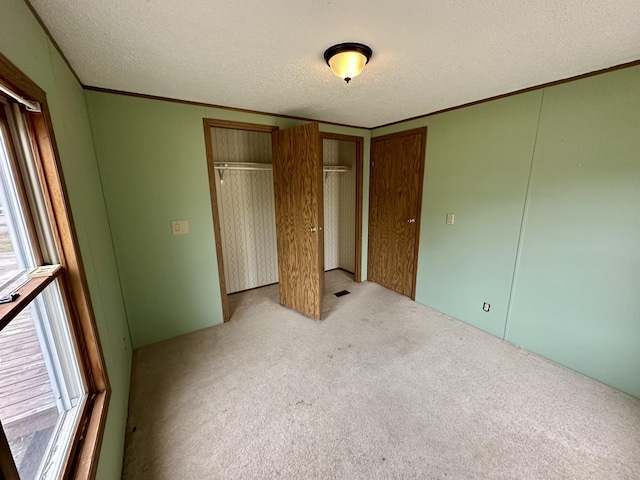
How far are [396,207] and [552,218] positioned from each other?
157cm

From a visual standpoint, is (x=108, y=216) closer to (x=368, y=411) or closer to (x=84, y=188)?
(x=84, y=188)

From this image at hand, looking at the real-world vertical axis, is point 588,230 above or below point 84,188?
below

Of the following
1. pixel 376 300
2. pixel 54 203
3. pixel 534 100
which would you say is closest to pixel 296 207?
pixel 376 300

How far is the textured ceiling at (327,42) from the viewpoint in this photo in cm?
112

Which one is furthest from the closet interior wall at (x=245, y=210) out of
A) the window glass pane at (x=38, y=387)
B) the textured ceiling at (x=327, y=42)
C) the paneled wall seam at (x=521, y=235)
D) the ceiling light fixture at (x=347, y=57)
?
the paneled wall seam at (x=521, y=235)

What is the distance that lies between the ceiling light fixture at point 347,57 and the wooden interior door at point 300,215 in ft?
2.94

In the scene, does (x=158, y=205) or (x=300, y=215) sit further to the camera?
(x=300, y=215)

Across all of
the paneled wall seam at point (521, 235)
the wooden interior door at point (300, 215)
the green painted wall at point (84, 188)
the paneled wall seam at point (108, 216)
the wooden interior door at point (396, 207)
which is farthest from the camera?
the wooden interior door at point (396, 207)

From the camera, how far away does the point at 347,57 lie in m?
1.44

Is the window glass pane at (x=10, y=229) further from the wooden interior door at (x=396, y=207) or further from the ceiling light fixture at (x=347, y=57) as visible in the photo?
the wooden interior door at (x=396, y=207)

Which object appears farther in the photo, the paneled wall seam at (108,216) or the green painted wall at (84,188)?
the paneled wall seam at (108,216)

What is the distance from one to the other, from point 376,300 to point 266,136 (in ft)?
8.53

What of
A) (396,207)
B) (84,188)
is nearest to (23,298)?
(84,188)

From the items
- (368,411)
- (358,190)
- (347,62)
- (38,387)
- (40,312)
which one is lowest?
(368,411)
